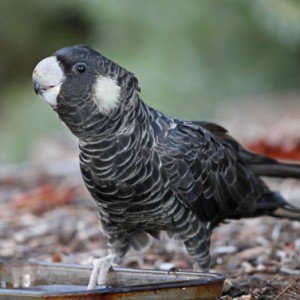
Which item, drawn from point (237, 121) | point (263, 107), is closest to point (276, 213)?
point (237, 121)

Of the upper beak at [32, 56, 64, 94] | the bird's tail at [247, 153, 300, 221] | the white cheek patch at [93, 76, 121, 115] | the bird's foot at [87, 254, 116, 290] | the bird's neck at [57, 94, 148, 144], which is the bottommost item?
the bird's foot at [87, 254, 116, 290]

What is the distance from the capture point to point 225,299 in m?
4.01

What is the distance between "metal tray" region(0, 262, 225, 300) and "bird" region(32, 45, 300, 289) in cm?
14

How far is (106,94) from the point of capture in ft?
13.7

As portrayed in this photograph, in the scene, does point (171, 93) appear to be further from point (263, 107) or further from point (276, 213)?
point (276, 213)

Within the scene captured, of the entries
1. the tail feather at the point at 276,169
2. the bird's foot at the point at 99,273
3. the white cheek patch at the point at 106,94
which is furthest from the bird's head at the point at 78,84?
the tail feather at the point at 276,169

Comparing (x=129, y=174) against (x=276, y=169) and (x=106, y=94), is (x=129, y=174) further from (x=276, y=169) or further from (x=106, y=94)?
(x=276, y=169)

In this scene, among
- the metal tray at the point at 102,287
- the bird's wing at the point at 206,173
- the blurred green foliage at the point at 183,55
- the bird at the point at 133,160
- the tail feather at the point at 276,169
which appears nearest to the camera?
the metal tray at the point at 102,287

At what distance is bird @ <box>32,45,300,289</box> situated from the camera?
4129mm

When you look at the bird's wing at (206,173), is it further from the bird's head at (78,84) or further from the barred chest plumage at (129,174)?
the bird's head at (78,84)

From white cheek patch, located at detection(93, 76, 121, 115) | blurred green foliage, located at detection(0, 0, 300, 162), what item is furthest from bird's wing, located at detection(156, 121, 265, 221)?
blurred green foliage, located at detection(0, 0, 300, 162)

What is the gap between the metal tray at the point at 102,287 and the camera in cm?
341

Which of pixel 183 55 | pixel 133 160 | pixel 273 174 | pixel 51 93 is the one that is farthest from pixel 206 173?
pixel 183 55

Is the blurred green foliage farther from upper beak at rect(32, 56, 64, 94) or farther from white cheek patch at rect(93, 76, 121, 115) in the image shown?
upper beak at rect(32, 56, 64, 94)
